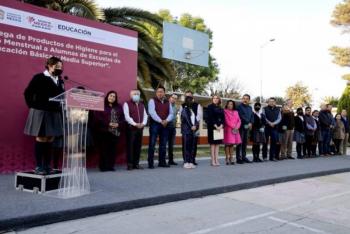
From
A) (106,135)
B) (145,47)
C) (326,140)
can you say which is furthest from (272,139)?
(106,135)

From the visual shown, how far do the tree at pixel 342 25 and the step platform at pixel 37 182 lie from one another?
93.8 feet

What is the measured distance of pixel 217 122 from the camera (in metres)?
11.1

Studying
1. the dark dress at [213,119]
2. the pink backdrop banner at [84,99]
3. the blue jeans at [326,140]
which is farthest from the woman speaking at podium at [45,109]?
the blue jeans at [326,140]

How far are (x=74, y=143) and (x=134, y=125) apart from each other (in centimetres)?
343

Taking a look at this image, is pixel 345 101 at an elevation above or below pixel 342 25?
below

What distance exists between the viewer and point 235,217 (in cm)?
575

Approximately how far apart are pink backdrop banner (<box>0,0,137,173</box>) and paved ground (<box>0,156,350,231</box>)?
92cm

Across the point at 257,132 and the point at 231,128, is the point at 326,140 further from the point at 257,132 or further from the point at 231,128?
the point at 231,128

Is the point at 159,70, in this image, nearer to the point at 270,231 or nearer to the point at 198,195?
the point at 198,195

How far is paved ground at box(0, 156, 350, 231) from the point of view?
518cm

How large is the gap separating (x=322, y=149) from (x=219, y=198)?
34.4 feet

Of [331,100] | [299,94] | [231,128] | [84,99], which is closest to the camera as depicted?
[84,99]

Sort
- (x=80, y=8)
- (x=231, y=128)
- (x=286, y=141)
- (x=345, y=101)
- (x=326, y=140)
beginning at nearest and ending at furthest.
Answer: (x=231, y=128), (x=80, y=8), (x=286, y=141), (x=326, y=140), (x=345, y=101)

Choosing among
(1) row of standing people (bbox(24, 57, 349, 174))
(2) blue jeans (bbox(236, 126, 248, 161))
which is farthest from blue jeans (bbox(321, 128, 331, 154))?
(2) blue jeans (bbox(236, 126, 248, 161))
